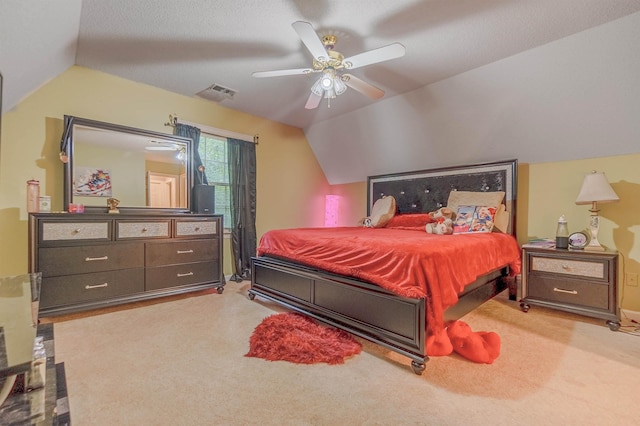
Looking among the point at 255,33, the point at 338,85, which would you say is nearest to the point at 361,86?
the point at 338,85

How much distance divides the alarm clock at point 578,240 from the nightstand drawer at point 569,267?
0.71ft

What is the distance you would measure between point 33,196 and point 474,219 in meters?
4.30

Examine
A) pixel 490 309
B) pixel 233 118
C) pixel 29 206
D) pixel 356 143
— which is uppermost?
pixel 233 118

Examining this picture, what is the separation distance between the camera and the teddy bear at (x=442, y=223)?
302 centimetres

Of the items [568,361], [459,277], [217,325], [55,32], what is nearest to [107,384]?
[217,325]

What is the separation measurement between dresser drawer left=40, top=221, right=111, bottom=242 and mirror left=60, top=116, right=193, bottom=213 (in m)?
0.48

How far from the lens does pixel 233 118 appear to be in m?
4.12

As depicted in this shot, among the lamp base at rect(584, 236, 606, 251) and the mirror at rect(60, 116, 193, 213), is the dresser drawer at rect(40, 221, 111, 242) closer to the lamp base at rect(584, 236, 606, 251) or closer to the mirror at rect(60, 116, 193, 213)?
the mirror at rect(60, 116, 193, 213)

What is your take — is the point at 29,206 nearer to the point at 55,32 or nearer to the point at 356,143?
the point at 55,32

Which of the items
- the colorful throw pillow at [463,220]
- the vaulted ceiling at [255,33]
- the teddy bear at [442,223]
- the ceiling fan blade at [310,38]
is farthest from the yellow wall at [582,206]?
the ceiling fan blade at [310,38]

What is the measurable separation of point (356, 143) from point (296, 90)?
4.62 ft

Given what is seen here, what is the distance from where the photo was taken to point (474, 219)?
3102 millimetres

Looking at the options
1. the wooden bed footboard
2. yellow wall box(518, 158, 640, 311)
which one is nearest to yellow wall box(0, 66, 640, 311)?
yellow wall box(518, 158, 640, 311)

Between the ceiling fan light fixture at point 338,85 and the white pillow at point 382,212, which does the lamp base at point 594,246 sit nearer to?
the white pillow at point 382,212
